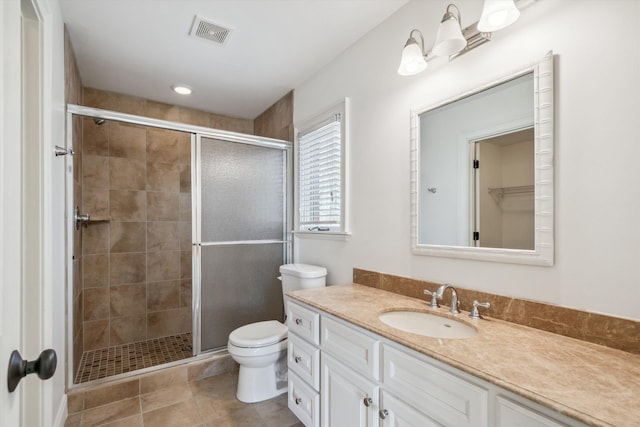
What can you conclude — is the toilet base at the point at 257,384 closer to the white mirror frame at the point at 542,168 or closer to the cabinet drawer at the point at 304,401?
the cabinet drawer at the point at 304,401

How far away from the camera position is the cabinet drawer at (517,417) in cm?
75

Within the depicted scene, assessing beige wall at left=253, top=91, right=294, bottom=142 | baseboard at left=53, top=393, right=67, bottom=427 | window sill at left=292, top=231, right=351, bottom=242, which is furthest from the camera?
beige wall at left=253, top=91, right=294, bottom=142

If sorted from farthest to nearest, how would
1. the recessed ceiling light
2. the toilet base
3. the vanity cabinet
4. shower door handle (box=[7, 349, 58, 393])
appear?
1. the recessed ceiling light
2. the toilet base
3. the vanity cabinet
4. shower door handle (box=[7, 349, 58, 393])

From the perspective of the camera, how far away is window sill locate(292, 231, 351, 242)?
220 centimetres

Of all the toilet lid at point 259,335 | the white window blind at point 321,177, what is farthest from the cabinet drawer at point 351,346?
the white window blind at point 321,177

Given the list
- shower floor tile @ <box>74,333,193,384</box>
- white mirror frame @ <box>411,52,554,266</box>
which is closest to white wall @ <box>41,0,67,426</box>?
shower floor tile @ <box>74,333,193,384</box>

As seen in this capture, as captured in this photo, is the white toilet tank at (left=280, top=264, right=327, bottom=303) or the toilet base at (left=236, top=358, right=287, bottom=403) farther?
the white toilet tank at (left=280, top=264, right=327, bottom=303)

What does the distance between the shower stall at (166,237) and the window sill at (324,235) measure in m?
0.22

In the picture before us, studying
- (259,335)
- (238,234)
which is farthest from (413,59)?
(259,335)

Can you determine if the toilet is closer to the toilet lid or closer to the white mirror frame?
the toilet lid

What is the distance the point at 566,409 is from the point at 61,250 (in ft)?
7.72

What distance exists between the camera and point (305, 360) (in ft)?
5.52

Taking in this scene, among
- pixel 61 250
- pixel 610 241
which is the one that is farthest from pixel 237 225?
pixel 610 241

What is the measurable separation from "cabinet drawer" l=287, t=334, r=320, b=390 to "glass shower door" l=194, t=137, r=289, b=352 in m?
0.92
